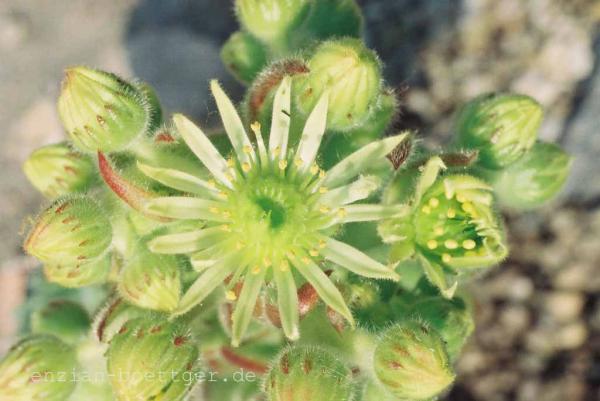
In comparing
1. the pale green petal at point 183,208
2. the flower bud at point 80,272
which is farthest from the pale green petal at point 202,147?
the flower bud at point 80,272

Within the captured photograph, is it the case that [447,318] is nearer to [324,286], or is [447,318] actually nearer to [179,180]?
[324,286]

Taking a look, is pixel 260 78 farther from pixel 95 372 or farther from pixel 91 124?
pixel 95 372

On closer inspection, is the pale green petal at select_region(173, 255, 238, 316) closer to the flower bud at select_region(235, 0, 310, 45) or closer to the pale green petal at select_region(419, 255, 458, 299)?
the pale green petal at select_region(419, 255, 458, 299)

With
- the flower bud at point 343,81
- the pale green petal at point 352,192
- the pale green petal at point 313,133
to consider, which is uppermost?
the flower bud at point 343,81

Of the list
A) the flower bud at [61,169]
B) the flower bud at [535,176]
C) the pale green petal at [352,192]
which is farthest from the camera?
the flower bud at [535,176]

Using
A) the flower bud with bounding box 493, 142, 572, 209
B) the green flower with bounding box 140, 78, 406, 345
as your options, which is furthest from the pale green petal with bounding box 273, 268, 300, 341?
the flower bud with bounding box 493, 142, 572, 209

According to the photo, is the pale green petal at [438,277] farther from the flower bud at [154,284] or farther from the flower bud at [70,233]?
the flower bud at [70,233]

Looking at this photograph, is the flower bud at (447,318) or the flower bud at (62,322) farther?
the flower bud at (62,322)
